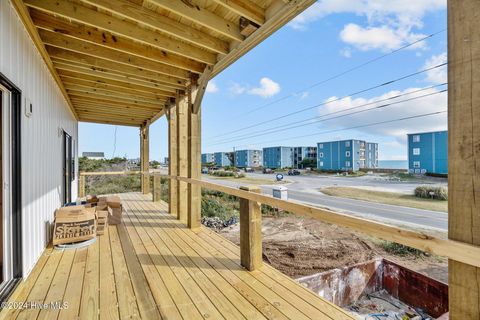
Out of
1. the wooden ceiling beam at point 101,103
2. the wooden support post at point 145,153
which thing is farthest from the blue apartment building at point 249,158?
the wooden ceiling beam at point 101,103

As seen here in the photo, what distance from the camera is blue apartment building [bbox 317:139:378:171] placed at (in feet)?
124

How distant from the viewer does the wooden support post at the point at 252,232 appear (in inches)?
94.2

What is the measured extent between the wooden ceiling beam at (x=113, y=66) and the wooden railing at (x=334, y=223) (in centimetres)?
193

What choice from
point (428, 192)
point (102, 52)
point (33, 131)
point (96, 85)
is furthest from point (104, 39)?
point (428, 192)

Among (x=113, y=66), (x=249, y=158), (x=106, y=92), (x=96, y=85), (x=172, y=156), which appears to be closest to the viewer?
(x=113, y=66)

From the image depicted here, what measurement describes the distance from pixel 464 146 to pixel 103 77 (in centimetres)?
448

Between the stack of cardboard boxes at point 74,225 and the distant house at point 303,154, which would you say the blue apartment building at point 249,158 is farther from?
the stack of cardboard boxes at point 74,225

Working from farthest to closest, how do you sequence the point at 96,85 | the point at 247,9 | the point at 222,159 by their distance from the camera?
the point at 222,159 < the point at 96,85 < the point at 247,9

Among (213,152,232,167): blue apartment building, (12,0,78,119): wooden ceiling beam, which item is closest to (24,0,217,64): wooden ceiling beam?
(12,0,78,119): wooden ceiling beam

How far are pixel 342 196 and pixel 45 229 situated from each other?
1586 cm

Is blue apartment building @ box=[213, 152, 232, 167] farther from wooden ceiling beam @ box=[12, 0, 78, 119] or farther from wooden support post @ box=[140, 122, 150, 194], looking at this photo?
wooden ceiling beam @ box=[12, 0, 78, 119]

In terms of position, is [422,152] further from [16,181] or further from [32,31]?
[16,181]

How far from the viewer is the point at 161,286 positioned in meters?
2.14

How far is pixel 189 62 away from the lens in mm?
3479
